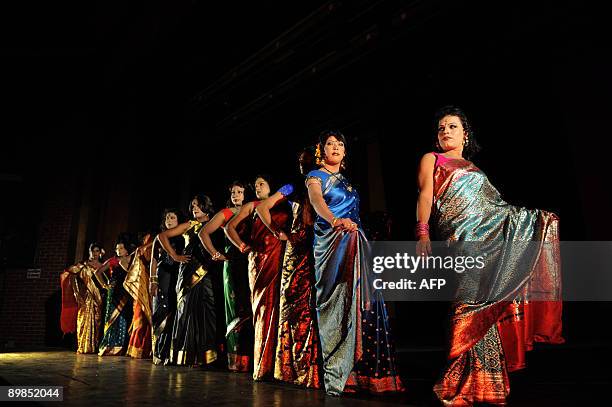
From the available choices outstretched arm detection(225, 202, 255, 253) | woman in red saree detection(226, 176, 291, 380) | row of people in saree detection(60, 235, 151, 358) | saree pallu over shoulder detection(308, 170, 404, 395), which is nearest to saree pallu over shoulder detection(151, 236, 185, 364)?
row of people in saree detection(60, 235, 151, 358)

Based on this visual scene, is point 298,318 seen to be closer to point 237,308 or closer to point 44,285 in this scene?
point 237,308

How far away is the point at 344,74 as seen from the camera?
6516mm

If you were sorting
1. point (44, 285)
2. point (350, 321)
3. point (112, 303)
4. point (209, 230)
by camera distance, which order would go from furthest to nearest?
point (44, 285) → point (112, 303) → point (209, 230) → point (350, 321)

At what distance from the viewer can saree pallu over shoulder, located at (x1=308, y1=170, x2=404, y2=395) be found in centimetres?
236

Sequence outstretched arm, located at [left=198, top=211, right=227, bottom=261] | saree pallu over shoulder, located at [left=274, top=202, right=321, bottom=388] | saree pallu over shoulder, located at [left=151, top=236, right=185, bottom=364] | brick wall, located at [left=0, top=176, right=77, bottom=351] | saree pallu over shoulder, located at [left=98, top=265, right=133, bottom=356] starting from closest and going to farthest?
saree pallu over shoulder, located at [left=274, top=202, right=321, bottom=388]
outstretched arm, located at [left=198, top=211, right=227, bottom=261]
saree pallu over shoulder, located at [left=151, top=236, right=185, bottom=364]
saree pallu over shoulder, located at [left=98, top=265, right=133, bottom=356]
brick wall, located at [left=0, top=176, right=77, bottom=351]

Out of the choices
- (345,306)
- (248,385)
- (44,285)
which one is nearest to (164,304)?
(248,385)

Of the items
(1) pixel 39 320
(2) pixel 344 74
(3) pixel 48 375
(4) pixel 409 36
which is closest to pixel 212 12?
(2) pixel 344 74

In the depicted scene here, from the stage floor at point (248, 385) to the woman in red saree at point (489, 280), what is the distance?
0.20 metres

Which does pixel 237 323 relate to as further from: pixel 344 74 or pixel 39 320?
pixel 39 320

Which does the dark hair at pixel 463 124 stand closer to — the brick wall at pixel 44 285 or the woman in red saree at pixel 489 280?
the woman in red saree at pixel 489 280

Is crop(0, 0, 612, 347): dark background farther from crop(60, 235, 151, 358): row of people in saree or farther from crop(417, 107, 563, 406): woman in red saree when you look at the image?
crop(417, 107, 563, 406): woman in red saree

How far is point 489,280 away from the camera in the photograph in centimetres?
206

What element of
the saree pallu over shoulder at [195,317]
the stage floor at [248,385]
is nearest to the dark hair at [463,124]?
the stage floor at [248,385]

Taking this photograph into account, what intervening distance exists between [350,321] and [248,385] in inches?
29.4
